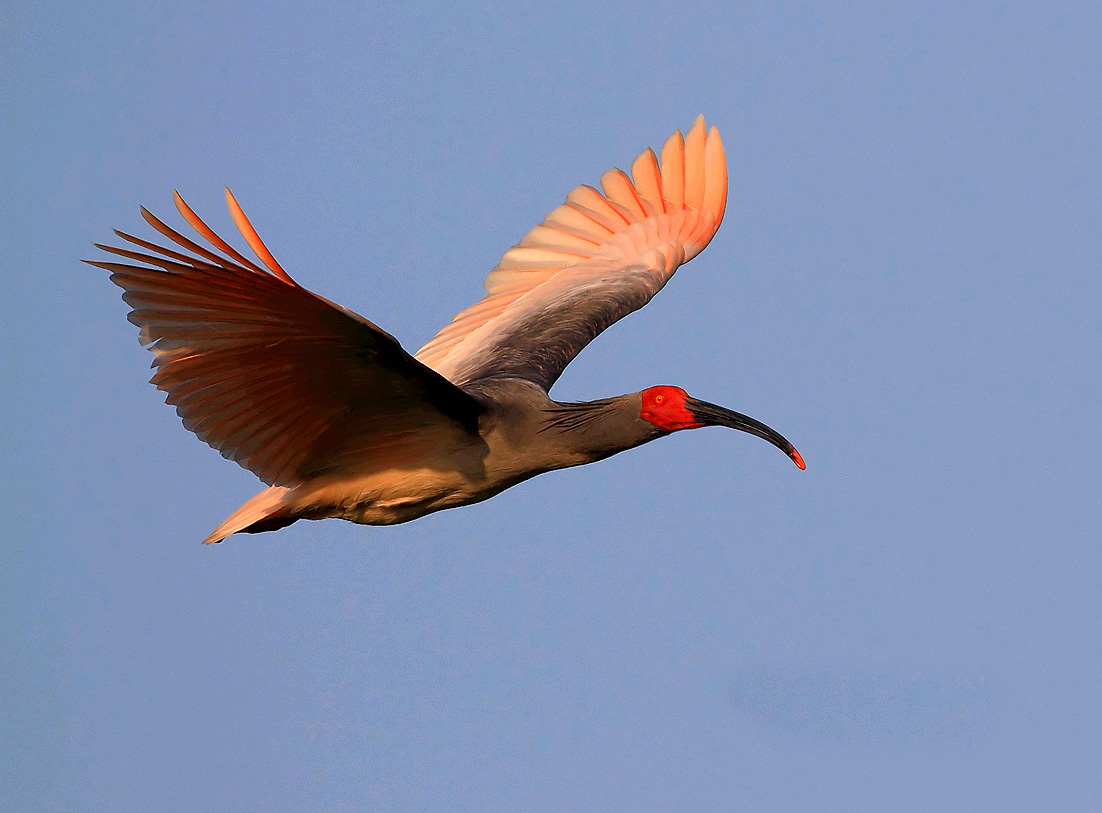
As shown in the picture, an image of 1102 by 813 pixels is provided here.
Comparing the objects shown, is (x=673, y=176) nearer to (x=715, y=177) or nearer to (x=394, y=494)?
(x=715, y=177)

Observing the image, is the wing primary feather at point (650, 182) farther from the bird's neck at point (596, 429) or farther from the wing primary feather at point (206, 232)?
the wing primary feather at point (206, 232)

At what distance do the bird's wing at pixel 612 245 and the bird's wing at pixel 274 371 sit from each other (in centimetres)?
321

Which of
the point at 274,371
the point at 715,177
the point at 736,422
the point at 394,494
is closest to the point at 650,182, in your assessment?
the point at 715,177

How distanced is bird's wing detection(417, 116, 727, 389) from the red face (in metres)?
3.02

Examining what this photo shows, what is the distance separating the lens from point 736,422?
10.3m

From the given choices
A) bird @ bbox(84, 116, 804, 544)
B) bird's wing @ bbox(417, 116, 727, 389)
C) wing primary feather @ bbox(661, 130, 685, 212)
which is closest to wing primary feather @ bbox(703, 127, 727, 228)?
bird's wing @ bbox(417, 116, 727, 389)

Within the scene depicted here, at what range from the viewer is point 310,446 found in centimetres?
991

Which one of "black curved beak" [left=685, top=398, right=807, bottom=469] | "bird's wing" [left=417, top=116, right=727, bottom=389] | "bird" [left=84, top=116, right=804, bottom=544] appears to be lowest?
"black curved beak" [left=685, top=398, right=807, bottom=469]

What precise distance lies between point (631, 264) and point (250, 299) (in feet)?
20.0

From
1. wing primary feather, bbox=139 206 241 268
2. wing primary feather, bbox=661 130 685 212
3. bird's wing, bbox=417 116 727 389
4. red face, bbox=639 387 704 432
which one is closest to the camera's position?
wing primary feather, bbox=139 206 241 268

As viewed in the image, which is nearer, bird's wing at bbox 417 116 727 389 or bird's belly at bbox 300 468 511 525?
bird's belly at bbox 300 468 511 525

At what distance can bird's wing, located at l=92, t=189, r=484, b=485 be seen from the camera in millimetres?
8438

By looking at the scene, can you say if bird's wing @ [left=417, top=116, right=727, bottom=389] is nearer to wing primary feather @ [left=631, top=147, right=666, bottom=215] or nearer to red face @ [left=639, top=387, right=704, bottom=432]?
wing primary feather @ [left=631, top=147, right=666, bottom=215]

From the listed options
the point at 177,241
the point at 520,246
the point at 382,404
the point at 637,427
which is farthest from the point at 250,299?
the point at 520,246
